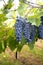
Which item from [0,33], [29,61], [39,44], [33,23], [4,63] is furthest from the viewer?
[39,44]

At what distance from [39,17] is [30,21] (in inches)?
2.5

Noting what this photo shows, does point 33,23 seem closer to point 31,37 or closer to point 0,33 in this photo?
point 31,37

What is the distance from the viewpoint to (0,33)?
1.80 m

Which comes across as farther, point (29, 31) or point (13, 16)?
point (13, 16)

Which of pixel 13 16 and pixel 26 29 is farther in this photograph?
pixel 13 16

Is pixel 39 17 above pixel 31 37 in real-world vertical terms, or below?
above

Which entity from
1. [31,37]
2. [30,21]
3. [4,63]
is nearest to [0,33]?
[31,37]

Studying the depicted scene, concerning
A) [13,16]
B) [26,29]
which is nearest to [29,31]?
[26,29]

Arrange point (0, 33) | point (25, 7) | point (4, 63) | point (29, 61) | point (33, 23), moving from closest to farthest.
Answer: point (33, 23) < point (25, 7) < point (0, 33) < point (4, 63) < point (29, 61)

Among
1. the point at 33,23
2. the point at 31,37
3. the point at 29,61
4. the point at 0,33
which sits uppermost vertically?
the point at 33,23

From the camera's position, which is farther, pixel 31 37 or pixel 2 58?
pixel 2 58

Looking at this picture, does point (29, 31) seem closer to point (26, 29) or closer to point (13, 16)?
point (26, 29)

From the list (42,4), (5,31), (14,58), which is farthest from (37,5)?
(14,58)

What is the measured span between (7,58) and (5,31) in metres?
1.37
